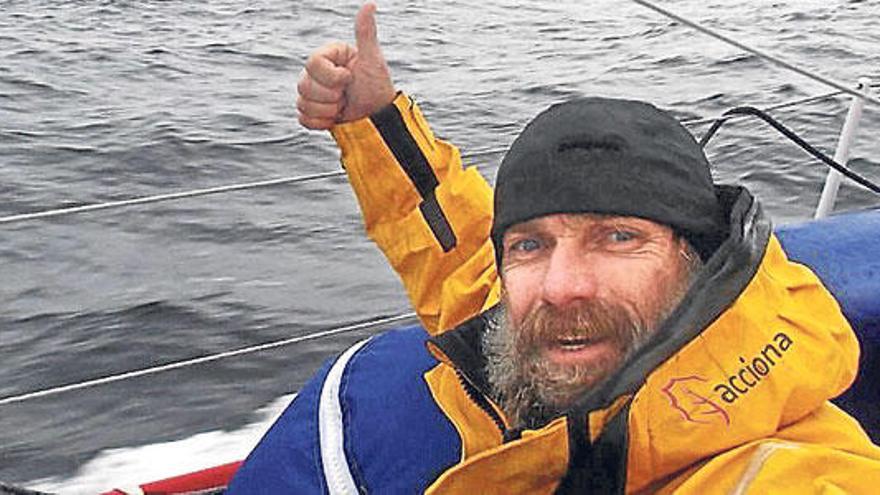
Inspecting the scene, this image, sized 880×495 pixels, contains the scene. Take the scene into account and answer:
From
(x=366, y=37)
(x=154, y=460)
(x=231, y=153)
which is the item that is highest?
(x=366, y=37)

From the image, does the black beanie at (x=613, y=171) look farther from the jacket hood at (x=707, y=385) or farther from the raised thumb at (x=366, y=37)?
the raised thumb at (x=366, y=37)

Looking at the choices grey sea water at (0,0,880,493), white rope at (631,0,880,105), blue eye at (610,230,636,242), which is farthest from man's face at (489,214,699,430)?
grey sea water at (0,0,880,493)

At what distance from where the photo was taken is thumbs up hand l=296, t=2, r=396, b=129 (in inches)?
84.8

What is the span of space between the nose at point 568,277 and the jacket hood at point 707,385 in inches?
5.3

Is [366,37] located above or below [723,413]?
above

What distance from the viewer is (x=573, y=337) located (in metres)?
1.73

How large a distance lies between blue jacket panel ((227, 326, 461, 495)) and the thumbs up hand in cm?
40

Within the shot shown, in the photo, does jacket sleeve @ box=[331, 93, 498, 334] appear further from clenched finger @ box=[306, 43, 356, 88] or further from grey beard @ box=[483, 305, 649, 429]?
grey beard @ box=[483, 305, 649, 429]

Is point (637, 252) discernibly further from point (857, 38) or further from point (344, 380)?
point (857, 38)

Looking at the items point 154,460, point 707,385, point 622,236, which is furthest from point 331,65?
point 154,460

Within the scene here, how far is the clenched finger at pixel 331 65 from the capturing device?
214cm

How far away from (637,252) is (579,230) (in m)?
0.09

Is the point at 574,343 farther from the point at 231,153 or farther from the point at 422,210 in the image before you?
the point at 231,153

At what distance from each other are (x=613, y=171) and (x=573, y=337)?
0.79 ft
